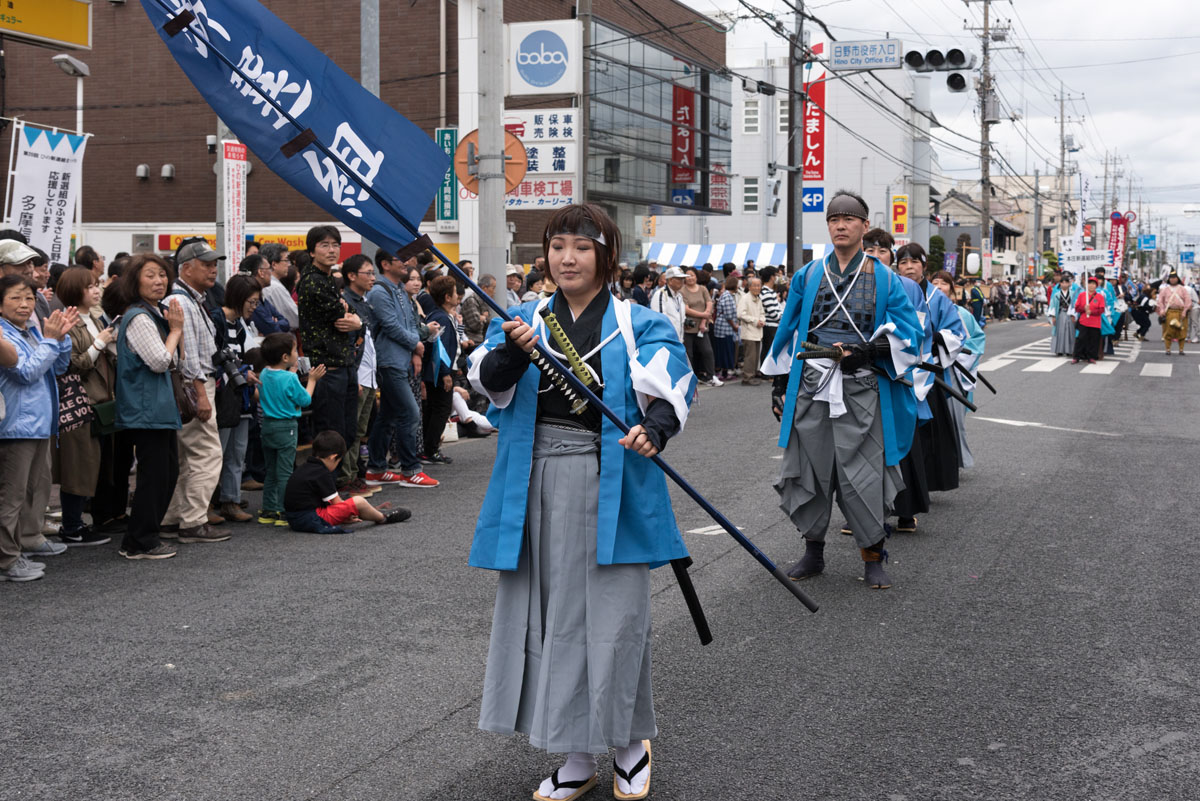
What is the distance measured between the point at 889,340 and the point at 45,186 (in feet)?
24.8

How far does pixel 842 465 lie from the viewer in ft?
20.4

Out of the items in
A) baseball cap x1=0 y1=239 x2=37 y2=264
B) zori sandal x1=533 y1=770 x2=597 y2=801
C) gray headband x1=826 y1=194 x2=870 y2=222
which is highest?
gray headband x1=826 y1=194 x2=870 y2=222

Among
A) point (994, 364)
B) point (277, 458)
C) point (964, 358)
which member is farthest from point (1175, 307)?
point (277, 458)

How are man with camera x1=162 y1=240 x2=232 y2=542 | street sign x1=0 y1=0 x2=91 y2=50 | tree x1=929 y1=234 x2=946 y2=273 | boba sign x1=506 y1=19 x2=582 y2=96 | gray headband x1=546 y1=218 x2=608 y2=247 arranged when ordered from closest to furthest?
gray headband x1=546 y1=218 x2=608 y2=247 → man with camera x1=162 y1=240 x2=232 y2=542 → street sign x1=0 y1=0 x2=91 y2=50 → boba sign x1=506 y1=19 x2=582 y2=96 → tree x1=929 y1=234 x2=946 y2=273

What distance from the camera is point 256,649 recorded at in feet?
16.8

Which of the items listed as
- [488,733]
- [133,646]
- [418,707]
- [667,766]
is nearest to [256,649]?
[133,646]

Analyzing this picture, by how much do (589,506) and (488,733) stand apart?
1.12 metres

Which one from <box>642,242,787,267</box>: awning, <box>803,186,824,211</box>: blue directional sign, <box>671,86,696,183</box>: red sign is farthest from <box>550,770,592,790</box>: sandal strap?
→ <box>671,86,696,183</box>: red sign

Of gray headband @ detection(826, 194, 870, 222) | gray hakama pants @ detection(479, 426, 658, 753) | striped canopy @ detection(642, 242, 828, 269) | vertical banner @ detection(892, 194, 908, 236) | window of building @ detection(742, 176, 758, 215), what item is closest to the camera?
gray hakama pants @ detection(479, 426, 658, 753)

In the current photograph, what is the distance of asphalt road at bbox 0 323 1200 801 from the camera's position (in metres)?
3.80

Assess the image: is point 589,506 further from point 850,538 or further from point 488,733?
point 850,538

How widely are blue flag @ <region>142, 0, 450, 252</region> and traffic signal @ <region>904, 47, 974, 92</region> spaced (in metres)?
20.3

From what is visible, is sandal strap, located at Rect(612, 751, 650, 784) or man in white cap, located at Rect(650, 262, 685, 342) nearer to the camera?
sandal strap, located at Rect(612, 751, 650, 784)

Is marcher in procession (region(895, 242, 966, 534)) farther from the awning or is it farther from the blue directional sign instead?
the awning
